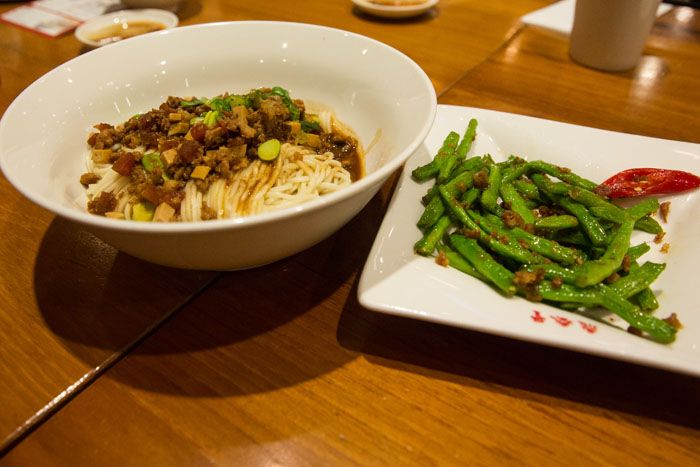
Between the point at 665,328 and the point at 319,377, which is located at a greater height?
the point at 665,328

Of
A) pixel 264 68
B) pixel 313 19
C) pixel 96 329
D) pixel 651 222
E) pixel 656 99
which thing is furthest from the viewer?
pixel 313 19

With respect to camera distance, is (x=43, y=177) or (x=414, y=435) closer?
(x=414, y=435)

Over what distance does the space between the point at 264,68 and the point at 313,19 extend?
1541 millimetres

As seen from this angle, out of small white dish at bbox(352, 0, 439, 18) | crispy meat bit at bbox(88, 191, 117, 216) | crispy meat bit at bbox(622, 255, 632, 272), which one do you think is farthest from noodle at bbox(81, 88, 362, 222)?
small white dish at bbox(352, 0, 439, 18)

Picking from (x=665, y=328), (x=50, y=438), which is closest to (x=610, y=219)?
(x=665, y=328)

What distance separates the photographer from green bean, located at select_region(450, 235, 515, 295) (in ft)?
4.04

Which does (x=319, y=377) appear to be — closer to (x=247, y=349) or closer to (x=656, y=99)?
(x=247, y=349)

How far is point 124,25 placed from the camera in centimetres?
312

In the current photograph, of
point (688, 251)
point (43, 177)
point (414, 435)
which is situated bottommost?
point (414, 435)

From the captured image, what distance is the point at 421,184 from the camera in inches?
62.1

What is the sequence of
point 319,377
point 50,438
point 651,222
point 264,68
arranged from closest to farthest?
point 50,438, point 319,377, point 651,222, point 264,68

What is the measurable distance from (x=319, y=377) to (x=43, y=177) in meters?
0.93

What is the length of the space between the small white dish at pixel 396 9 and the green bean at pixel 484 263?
92.4 inches

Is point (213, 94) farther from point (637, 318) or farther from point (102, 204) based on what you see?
point (637, 318)
